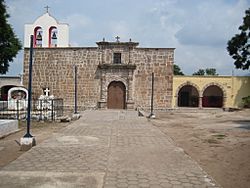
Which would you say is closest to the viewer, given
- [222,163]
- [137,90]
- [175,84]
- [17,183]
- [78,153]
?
[17,183]

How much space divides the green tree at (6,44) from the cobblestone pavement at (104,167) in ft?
50.0

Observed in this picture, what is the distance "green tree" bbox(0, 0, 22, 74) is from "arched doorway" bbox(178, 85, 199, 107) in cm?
1712

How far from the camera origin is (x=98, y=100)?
25297mm

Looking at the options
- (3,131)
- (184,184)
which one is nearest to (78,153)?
(184,184)

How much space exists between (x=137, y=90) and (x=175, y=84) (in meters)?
4.19

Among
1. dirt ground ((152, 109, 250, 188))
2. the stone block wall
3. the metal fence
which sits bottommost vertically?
dirt ground ((152, 109, 250, 188))

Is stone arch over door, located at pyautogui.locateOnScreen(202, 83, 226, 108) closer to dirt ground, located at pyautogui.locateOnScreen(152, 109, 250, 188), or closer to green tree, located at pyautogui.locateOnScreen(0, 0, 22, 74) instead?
green tree, located at pyautogui.locateOnScreen(0, 0, 22, 74)

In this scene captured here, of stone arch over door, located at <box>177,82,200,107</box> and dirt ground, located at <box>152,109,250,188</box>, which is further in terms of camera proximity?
stone arch over door, located at <box>177,82,200,107</box>

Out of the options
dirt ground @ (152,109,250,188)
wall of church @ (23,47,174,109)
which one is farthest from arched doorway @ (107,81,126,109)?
dirt ground @ (152,109,250,188)

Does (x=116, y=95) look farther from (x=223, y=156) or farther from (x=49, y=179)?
(x=49, y=179)

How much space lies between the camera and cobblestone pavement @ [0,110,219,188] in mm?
4559

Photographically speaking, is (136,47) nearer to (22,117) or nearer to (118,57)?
(118,57)

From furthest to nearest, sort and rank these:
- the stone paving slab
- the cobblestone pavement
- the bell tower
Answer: the bell tower, the cobblestone pavement, the stone paving slab

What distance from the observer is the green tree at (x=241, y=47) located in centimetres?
2714
